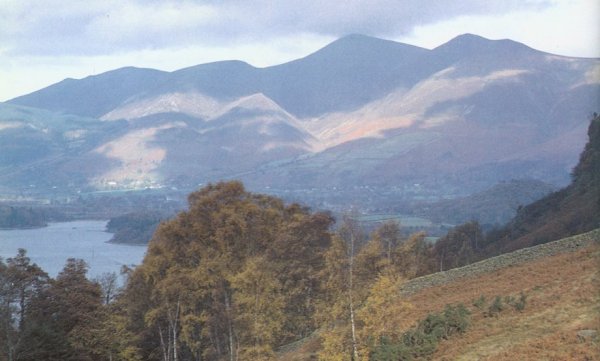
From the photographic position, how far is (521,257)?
1430 inches

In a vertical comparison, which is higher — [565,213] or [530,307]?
[530,307]

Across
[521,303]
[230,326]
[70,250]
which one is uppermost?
[521,303]

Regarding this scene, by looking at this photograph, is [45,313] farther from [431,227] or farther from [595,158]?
[431,227]

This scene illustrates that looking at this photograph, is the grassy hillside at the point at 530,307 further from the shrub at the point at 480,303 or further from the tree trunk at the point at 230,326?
the tree trunk at the point at 230,326

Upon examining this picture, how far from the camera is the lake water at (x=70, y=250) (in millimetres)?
123912

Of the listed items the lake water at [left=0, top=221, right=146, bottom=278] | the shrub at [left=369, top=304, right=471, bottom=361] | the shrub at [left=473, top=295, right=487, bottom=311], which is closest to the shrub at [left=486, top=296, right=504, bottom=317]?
the shrub at [left=369, top=304, right=471, bottom=361]

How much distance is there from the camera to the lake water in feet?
407

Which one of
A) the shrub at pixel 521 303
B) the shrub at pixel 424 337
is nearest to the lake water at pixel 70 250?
the shrub at pixel 424 337

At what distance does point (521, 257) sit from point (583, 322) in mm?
16556

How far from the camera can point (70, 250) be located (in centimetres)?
15625

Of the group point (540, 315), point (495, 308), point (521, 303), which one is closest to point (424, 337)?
point (495, 308)

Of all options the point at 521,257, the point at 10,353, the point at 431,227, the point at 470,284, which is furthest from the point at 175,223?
the point at 431,227

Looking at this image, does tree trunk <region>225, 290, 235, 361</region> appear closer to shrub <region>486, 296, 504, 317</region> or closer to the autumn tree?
the autumn tree

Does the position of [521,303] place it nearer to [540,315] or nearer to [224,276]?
[540,315]
